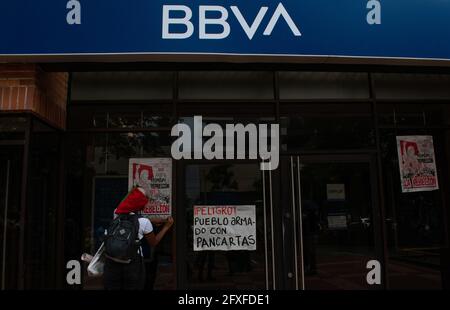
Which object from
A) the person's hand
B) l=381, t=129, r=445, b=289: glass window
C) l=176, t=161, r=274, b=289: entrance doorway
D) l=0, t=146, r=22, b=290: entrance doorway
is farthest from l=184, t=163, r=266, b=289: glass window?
l=0, t=146, r=22, b=290: entrance doorway

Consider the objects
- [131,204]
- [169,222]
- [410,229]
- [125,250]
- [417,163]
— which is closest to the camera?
[125,250]

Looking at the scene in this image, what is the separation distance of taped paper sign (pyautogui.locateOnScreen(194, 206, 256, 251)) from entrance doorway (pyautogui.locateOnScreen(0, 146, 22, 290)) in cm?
226

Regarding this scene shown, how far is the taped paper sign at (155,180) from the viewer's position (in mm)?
6699

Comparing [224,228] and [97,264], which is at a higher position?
[224,228]

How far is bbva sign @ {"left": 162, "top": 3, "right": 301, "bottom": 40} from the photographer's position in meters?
5.53

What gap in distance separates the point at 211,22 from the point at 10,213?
3417mm

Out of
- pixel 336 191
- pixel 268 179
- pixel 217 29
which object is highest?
pixel 217 29

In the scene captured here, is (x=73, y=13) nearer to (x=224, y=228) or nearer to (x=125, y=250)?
(x=125, y=250)

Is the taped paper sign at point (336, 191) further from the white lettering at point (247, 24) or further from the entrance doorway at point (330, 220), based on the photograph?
the white lettering at point (247, 24)

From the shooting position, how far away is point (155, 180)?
6750mm

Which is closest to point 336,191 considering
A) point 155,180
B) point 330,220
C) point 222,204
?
point 330,220
